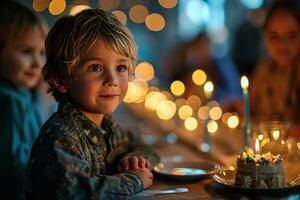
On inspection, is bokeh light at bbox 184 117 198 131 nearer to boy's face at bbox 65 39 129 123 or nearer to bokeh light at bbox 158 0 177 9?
boy's face at bbox 65 39 129 123

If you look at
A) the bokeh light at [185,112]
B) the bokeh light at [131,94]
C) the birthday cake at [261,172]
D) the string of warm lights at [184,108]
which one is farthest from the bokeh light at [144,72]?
the birthday cake at [261,172]

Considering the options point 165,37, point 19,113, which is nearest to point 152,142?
point 19,113

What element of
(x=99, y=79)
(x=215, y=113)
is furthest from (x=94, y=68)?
(x=215, y=113)

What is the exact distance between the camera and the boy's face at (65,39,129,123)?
1.19m

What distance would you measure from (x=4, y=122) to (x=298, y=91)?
52.4 inches

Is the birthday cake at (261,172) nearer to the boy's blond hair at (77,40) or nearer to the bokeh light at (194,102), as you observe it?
the boy's blond hair at (77,40)

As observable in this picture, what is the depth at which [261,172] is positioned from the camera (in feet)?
3.58

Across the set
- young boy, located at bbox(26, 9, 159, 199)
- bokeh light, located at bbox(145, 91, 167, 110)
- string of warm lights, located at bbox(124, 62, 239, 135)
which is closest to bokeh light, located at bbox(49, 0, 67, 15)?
string of warm lights, located at bbox(124, 62, 239, 135)

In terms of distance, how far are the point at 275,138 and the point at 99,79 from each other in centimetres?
61

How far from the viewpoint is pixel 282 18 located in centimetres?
204

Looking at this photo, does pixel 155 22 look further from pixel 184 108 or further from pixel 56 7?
pixel 184 108

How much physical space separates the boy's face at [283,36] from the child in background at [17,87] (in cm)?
102

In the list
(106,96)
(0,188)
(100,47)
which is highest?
(100,47)

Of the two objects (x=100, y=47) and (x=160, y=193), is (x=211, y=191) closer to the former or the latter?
(x=160, y=193)
